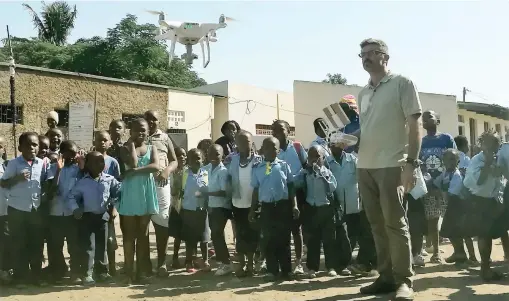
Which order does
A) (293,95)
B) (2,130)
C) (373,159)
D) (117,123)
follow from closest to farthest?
(373,159), (117,123), (2,130), (293,95)

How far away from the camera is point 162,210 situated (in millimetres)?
5457

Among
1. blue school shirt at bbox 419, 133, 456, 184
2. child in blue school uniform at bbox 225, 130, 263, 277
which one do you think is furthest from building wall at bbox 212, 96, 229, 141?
child in blue school uniform at bbox 225, 130, 263, 277

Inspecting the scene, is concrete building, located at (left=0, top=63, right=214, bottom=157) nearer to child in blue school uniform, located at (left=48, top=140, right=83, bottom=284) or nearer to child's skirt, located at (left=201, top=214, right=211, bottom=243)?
child in blue school uniform, located at (left=48, top=140, right=83, bottom=284)

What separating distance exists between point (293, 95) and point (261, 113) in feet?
7.28

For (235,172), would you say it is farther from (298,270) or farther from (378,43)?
(378,43)

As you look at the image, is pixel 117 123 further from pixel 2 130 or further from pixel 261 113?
pixel 261 113

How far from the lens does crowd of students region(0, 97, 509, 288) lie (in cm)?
492

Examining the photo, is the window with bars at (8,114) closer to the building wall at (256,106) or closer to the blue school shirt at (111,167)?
the building wall at (256,106)

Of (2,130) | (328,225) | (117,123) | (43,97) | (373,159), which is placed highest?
(43,97)

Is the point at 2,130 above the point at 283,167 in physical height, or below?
above

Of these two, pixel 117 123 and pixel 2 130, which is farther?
pixel 2 130

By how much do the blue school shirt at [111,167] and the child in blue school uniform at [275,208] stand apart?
155 centimetres

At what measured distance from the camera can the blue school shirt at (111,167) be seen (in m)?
5.38

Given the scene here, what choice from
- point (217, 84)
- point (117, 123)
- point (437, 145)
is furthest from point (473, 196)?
point (217, 84)
